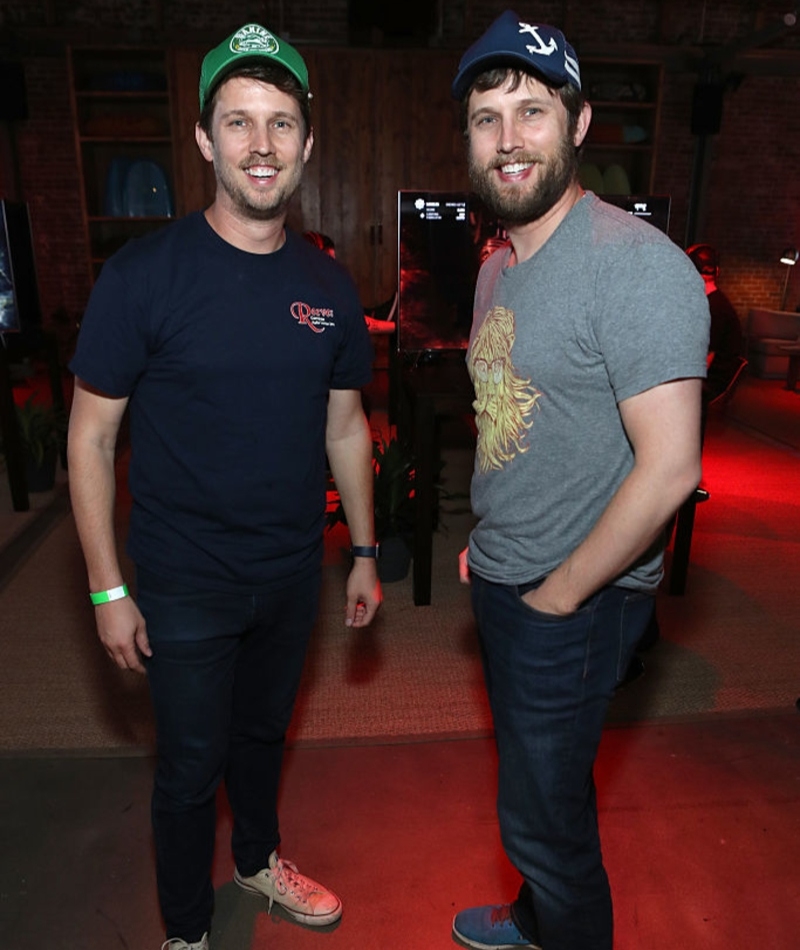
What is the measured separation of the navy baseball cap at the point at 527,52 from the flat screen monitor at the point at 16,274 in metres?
4.06

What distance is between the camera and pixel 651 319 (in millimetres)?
1064

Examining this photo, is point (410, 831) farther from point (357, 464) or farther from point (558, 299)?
point (558, 299)

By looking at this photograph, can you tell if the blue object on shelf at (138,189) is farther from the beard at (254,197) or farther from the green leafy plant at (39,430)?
the beard at (254,197)

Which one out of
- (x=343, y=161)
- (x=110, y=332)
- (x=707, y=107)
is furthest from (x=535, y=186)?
(x=707, y=107)

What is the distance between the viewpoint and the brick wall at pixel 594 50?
8.06 m

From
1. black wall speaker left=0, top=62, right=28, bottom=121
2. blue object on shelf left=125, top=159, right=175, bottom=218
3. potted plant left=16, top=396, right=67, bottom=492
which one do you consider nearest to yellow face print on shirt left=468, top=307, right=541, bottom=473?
potted plant left=16, top=396, right=67, bottom=492

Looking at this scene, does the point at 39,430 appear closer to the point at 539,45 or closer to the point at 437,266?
the point at 437,266

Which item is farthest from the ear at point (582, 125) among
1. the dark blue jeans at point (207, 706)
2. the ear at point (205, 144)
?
the dark blue jeans at point (207, 706)

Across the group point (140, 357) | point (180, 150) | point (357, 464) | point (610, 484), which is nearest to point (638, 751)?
point (357, 464)

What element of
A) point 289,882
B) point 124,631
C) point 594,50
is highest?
point 594,50

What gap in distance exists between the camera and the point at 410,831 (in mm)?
2084

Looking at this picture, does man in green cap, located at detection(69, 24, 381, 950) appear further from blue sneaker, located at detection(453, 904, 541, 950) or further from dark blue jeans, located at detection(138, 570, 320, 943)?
blue sneaker, located at detection(453, 904, 541, 950)

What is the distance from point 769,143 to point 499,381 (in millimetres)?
9532

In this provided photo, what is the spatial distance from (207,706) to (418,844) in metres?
0.86
